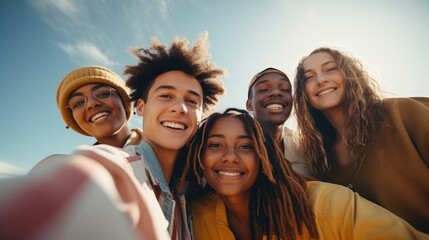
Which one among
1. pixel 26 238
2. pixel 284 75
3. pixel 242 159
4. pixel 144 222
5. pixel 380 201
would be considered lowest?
pixel 380 201

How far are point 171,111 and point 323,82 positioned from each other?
2.17 m

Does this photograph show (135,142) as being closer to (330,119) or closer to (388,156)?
(330,119)

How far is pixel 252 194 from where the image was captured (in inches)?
129

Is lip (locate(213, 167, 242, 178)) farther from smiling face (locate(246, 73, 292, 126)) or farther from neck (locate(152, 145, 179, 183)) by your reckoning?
smiling face (locate(246, 73, 292, 126))

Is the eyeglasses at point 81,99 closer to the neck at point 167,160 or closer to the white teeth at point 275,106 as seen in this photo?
the neck at point 167,160

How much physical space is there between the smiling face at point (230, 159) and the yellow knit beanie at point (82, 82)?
1.98 m

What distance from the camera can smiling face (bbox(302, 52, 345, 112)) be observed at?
12.2 feet

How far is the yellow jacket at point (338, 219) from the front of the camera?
222cm

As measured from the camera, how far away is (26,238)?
2.01 feet

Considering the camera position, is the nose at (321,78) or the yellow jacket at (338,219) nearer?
the yellow jacket at (338,219)

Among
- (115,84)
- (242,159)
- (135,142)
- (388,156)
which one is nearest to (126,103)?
(115,84)

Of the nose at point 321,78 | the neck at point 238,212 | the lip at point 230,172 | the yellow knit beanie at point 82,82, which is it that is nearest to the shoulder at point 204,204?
the neck at point 238,212

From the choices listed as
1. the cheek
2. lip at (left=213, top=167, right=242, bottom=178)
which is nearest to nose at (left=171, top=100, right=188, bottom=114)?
lip at (left=213, top=167, right=242, bottom=178)

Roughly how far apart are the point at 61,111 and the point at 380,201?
4956 mm
